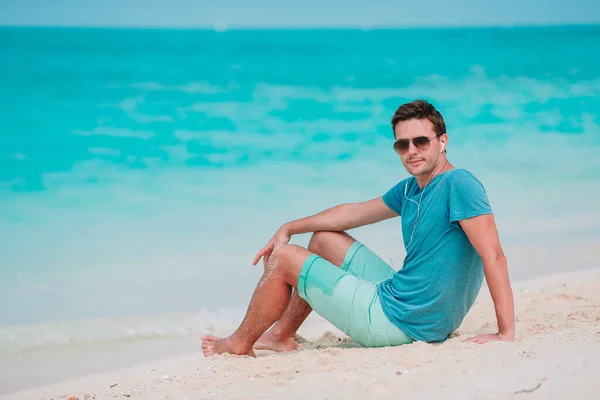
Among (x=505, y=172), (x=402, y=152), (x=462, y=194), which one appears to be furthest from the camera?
(x=505, y=172)

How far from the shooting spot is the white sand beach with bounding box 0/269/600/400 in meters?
2.78

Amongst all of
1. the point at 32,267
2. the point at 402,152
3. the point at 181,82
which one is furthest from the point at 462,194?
the point at 181,82

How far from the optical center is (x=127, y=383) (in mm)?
3594

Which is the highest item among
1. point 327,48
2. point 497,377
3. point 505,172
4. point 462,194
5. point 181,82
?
point 327,48

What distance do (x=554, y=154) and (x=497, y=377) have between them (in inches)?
306

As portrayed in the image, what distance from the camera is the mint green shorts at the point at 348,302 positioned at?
11.4 feet

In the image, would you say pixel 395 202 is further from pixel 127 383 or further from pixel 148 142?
pixel 148 142

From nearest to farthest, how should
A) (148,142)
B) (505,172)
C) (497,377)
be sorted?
(497,377) < (505,172) < (148,142)

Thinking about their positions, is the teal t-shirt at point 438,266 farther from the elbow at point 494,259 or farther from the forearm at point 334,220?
the forearm at point 334,220

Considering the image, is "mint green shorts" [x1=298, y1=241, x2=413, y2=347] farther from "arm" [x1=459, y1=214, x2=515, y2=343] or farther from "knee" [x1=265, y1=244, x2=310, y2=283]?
"arm" [x1=459, y1=214, x2=515, y2=343]

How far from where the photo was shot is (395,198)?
376 centimetres

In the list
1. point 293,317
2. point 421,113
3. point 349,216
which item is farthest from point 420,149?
point 293,317

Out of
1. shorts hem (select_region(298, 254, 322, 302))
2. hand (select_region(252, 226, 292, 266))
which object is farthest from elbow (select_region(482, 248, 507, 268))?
hand (select_region(252, 226, 292, 266))

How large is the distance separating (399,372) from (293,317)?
1.00 metres
